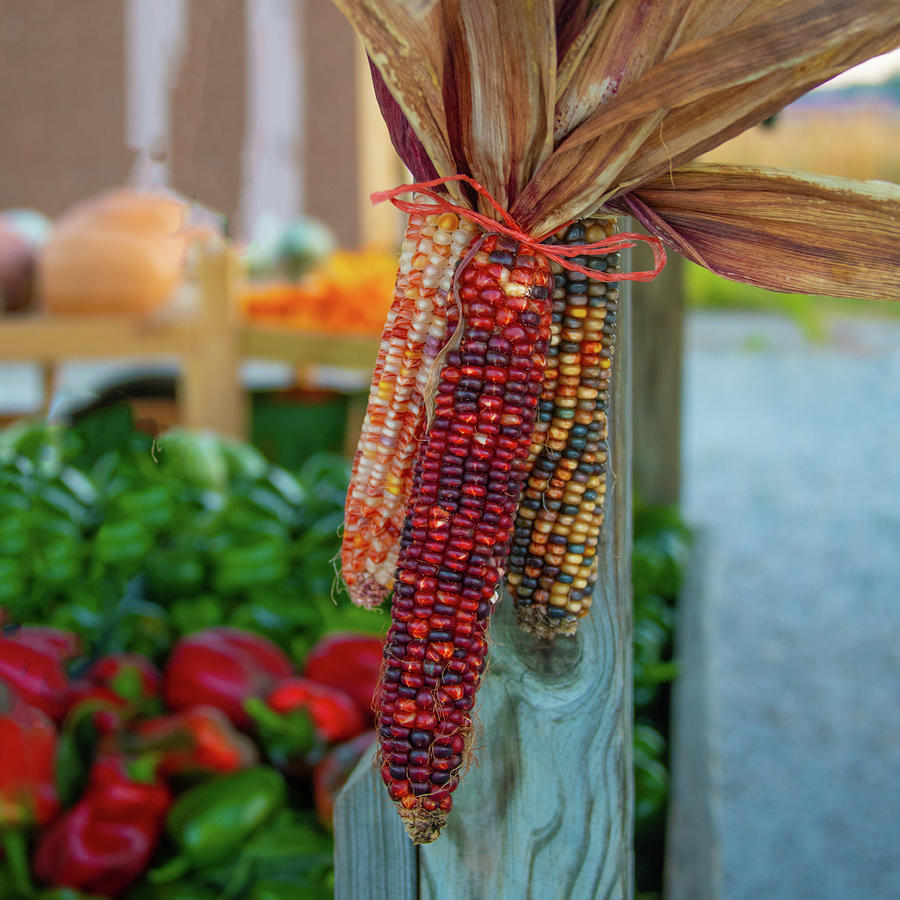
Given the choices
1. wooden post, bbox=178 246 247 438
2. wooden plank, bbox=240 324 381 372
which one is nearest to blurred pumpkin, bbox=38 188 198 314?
wooden post, bbox=178 246 247 438

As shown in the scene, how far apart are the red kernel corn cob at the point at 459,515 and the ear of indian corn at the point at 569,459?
34 mm

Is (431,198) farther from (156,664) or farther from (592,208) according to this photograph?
(156,664)

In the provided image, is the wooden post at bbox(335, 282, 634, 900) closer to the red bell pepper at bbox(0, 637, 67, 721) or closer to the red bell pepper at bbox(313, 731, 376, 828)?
the red bell pepper at bbox(313, 731, 376, 828)

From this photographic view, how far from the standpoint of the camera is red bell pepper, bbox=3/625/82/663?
1457 mm

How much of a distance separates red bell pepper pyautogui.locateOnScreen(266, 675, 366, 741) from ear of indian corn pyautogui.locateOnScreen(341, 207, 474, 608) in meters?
0.70

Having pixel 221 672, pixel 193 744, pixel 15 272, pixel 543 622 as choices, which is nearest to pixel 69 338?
pixel 15 272

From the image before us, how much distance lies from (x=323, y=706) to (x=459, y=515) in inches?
34.0

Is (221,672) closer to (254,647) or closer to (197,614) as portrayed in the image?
(254,647)

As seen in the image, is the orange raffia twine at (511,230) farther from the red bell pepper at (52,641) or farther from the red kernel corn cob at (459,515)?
the red bell pepper at (52,641)

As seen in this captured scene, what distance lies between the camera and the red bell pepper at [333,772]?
1.31 metres

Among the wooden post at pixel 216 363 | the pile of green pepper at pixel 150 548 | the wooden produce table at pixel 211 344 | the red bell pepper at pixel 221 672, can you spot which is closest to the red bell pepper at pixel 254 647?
the red bell pepper at pixel 221 672

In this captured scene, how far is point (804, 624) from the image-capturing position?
392 centimetres

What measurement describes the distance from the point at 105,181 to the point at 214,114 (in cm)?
425

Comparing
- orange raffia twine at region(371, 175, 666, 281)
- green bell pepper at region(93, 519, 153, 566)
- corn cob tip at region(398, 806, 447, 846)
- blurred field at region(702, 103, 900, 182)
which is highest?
blurred field at region(702, 103, 900, 182)
